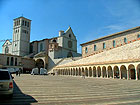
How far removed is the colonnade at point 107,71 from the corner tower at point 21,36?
36.0 m

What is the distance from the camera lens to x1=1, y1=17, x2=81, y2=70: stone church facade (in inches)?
2606

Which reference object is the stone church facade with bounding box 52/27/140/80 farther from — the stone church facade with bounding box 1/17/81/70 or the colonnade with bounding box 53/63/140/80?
the stone church facade with bounding box 1/17/81/70

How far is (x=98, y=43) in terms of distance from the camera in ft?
151

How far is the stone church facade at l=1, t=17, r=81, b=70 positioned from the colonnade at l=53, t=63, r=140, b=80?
625 inches

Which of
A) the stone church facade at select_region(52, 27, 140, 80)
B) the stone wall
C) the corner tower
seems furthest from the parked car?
the corner tower

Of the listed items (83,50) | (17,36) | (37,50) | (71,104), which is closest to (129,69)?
(71,104)

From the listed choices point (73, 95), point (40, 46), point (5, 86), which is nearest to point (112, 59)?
point (73, 95)

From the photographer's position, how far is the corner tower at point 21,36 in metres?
78.4

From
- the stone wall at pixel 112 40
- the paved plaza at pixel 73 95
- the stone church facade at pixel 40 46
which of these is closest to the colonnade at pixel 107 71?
the stone wall at pixel 112 40

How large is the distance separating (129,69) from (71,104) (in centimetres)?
2123

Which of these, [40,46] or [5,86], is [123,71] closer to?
[5,86]

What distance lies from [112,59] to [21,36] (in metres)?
62.3

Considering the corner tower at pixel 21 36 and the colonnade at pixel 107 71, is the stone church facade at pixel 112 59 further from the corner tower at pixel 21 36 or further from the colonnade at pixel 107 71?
the corner tower at pixel 21 36

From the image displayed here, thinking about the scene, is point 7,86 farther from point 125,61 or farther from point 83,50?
point 83,50
